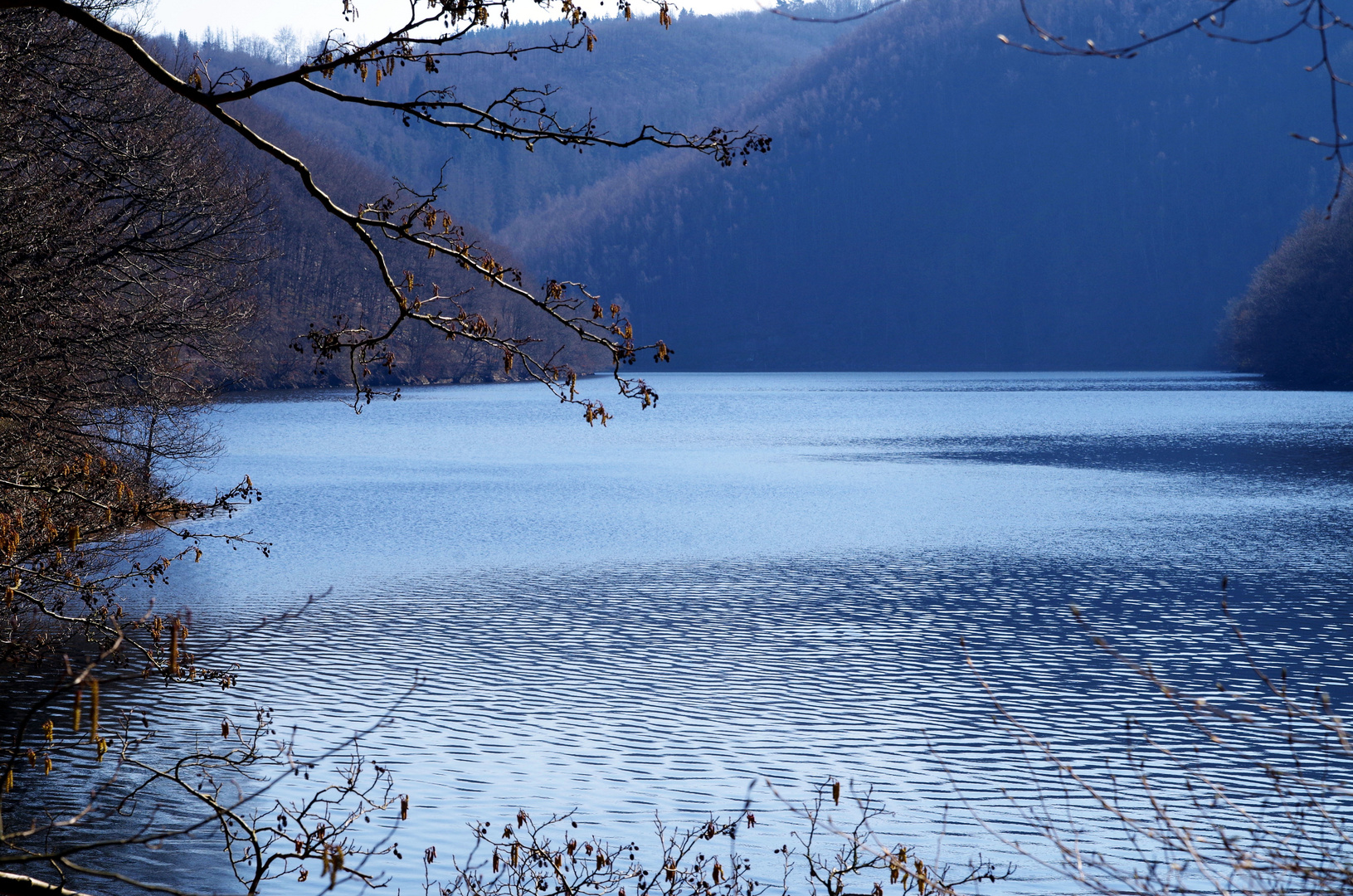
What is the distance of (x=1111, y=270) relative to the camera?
164m

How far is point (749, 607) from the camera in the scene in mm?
17875

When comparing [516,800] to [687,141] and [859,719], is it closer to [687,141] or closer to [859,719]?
[859,719]

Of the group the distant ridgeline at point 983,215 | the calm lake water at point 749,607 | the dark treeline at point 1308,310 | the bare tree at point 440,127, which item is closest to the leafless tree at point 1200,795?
the calm lake water at point 749,607

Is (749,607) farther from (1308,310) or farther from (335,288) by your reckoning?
(335,288)

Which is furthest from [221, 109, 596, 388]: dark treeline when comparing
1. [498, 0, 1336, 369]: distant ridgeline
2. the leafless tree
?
the leafless tree

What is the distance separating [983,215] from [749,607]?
543 feet

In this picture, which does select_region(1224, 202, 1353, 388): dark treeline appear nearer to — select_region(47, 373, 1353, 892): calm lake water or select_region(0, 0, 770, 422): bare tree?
select_region(47, 373, 1353, 892): calm lake water

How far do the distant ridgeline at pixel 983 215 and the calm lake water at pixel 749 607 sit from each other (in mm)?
122282

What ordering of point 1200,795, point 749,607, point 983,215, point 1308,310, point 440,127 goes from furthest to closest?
point 983,215, point 1308,310, point 749,607, point 1200,795, point 440,127

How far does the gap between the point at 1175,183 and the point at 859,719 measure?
172 m

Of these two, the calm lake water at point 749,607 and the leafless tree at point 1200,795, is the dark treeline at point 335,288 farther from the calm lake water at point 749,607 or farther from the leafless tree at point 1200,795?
the leafless tree at point 1200,795

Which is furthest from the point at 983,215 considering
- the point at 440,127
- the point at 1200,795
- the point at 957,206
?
the point at 440,127

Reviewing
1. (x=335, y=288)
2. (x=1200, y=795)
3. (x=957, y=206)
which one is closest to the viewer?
(x=1200, y=795)

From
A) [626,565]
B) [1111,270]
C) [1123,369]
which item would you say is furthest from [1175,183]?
[626,565]
